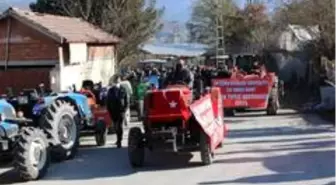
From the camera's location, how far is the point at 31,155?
13.7 meters

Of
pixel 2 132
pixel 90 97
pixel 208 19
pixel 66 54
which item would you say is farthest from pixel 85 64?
pixel 208 19

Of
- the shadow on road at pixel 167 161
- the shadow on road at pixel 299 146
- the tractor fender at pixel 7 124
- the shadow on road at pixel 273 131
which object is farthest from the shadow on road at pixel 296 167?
the tractor fender at pixel 7 124

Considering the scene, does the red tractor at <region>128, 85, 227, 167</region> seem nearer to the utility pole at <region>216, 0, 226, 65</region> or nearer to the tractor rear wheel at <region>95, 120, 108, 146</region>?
the tractor rear wheel at <region>95, 120, 108, 146</region>

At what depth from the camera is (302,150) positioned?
16.5 metres

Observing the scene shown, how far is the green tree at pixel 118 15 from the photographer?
3884cm

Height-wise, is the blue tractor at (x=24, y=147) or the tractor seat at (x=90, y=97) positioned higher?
the tractor seat at (x=90, y=97)

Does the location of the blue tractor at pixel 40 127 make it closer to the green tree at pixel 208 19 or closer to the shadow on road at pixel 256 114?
the shadow on road at pixel 256 114

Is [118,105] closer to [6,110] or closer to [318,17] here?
[6,110]

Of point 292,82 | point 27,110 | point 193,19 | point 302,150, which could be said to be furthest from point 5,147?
point 193,19

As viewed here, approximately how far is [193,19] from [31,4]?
99.8 feet

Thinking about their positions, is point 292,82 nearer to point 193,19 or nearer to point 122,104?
point 122,104

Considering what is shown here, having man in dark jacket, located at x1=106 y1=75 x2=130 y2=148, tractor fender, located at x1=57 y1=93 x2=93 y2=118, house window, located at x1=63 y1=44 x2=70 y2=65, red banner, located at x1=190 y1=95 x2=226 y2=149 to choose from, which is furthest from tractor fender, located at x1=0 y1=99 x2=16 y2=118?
house window, located at x1=63 y1=44 x2=70 y2=65

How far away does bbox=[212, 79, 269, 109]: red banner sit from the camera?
84.2 ft

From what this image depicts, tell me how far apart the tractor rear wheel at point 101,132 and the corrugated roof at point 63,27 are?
6764mm
